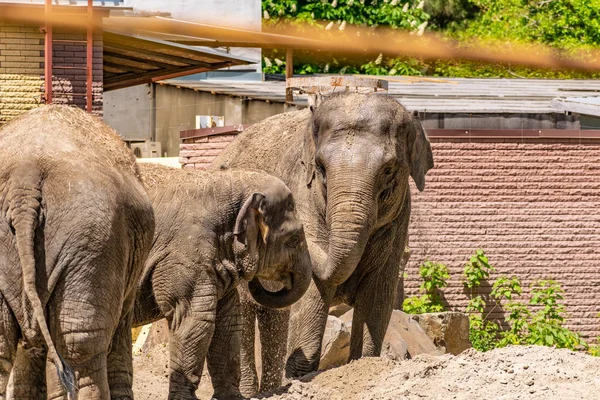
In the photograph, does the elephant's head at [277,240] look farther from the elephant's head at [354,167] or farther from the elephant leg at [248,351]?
the elephant leg at [248,351]

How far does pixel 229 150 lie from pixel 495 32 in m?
25.8

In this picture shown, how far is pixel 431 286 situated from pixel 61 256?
11654mm

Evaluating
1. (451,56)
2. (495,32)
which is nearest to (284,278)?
(451,56)

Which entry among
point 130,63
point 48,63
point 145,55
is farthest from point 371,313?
point 130,63

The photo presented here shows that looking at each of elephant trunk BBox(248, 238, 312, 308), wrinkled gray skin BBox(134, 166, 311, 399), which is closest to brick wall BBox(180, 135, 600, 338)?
elephant trunk BBox(248, 238, 312, 308)

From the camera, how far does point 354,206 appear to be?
10.8 meters

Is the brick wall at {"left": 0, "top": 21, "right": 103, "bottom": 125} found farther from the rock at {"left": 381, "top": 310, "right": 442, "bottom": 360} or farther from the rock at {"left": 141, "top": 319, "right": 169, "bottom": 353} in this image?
the rock at {"left": 381, "top": 310, "right": 442, "bottom": 360}

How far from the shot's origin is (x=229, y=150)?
43.1ft

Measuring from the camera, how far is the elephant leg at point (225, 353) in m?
10.3

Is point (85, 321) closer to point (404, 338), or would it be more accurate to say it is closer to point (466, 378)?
point (466, 378)

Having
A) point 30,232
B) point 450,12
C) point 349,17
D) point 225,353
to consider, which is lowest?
point 225,353

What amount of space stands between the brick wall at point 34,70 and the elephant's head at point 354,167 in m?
8.40

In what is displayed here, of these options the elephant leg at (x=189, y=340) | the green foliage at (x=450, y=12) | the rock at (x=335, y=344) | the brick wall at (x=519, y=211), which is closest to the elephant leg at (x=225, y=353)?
the elephant leg at (x=189, y=340)

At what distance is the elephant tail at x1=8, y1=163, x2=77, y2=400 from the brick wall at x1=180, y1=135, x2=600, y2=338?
11.6 meters
